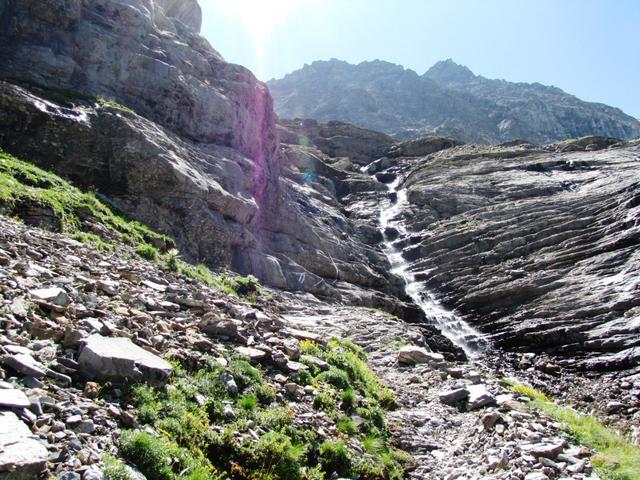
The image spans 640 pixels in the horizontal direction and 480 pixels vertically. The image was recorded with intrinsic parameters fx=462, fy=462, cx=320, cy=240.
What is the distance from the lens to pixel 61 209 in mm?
20328

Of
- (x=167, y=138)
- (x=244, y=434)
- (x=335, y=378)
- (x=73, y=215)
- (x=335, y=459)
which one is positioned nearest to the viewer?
(x=244, y=434)

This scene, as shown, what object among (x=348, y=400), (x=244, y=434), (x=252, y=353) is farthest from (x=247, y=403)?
(x=348, y=400)

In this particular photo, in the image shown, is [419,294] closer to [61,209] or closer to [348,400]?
[61,209]

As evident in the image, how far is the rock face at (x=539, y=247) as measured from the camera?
111ft

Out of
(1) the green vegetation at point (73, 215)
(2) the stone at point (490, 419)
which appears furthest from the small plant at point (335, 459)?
(1) the green vegetation at point (73, 215)

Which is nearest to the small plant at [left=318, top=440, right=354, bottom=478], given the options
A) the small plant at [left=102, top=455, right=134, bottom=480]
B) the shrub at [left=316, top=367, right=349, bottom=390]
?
the shrub at [left=316, top=367, right=349, bottom=390]

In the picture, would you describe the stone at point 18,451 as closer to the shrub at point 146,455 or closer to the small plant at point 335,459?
the shrub at point 146,455

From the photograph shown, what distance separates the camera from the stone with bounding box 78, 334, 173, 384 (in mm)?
7445

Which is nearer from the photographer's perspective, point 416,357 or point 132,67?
point 416,357

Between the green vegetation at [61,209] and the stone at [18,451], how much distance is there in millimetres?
14436

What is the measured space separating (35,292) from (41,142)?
72.2 feet

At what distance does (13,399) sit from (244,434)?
12.7ft

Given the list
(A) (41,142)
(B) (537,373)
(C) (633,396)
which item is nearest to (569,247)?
(B) (537,373)

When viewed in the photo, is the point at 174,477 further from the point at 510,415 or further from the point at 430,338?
the point at 430,338
